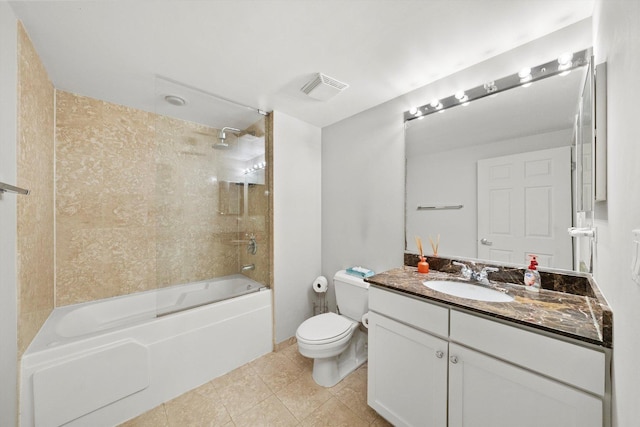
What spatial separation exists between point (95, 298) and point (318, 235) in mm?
2100

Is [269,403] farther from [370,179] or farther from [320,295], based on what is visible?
[370,179]

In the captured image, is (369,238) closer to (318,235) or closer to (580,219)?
(318,235)

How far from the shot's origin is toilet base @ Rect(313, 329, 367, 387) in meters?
1.83

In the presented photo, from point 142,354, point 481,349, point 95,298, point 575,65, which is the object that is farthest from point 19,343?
point 575,65

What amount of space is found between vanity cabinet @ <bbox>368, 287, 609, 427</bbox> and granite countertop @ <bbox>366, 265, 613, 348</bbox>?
0.05 metres

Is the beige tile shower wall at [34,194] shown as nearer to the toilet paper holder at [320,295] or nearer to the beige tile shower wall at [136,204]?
the beige tile shower wall at [136,204]

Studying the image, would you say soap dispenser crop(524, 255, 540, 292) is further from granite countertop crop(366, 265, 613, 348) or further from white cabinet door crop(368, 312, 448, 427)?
white cabinet door crop(368, 312, 448, 427)

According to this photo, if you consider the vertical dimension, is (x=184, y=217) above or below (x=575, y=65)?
below

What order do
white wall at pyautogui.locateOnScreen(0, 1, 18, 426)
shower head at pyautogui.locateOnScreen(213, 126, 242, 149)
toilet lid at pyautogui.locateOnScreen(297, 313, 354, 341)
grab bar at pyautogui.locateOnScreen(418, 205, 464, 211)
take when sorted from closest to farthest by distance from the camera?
white wall at pyautogui.locateOnScreen(0, 1, 18, 426), grab bar at pyautogui.locateOnScreen(418, 205, 464, 211), toilet lid at pyautogui.locateOnScreen(297, 313, 354, 341), shower head at pyautogui.locateOnScreen(213, 126, 242, 149)

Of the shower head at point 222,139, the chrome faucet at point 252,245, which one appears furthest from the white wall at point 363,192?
the shower head at point 222,139

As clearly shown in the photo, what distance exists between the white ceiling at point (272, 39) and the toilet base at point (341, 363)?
2.17 metres

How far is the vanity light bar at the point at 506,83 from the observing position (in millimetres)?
1251

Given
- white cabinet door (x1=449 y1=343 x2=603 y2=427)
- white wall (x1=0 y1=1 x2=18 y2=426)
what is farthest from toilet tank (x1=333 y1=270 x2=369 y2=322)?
white wall (x1=0 y1=1 x2=18 y2=426)

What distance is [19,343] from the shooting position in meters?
1.21
